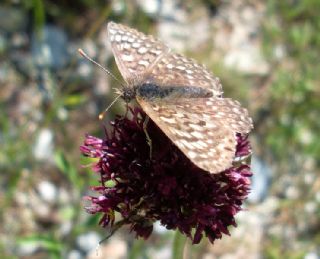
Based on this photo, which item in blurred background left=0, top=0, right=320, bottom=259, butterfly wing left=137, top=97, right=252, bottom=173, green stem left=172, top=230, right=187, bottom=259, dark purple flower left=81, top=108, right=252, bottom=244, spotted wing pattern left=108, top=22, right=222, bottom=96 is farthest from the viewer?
blurred background left=0, top=0, right=320, bottom=259

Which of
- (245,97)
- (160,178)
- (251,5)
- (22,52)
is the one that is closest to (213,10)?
(251,5)

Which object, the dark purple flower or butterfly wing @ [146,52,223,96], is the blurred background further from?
the dark purple flower

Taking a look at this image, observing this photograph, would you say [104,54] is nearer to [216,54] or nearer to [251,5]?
[216,54]

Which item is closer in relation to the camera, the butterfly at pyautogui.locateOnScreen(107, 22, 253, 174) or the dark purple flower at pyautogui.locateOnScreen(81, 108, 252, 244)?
the butterfly at pyautogui.locateOnScreen(107, 22, 253, 174)

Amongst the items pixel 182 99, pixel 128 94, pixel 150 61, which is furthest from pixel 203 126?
pixel 150 61

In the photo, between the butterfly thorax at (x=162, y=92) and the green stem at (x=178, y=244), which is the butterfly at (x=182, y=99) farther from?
the green stem at (x=178, y=244)

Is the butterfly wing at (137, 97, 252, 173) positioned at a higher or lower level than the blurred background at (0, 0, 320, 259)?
higher

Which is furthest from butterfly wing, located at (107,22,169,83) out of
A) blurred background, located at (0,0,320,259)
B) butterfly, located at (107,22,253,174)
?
blurred background, located at (0,0,320,259)

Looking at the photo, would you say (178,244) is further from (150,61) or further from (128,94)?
(150,61)
